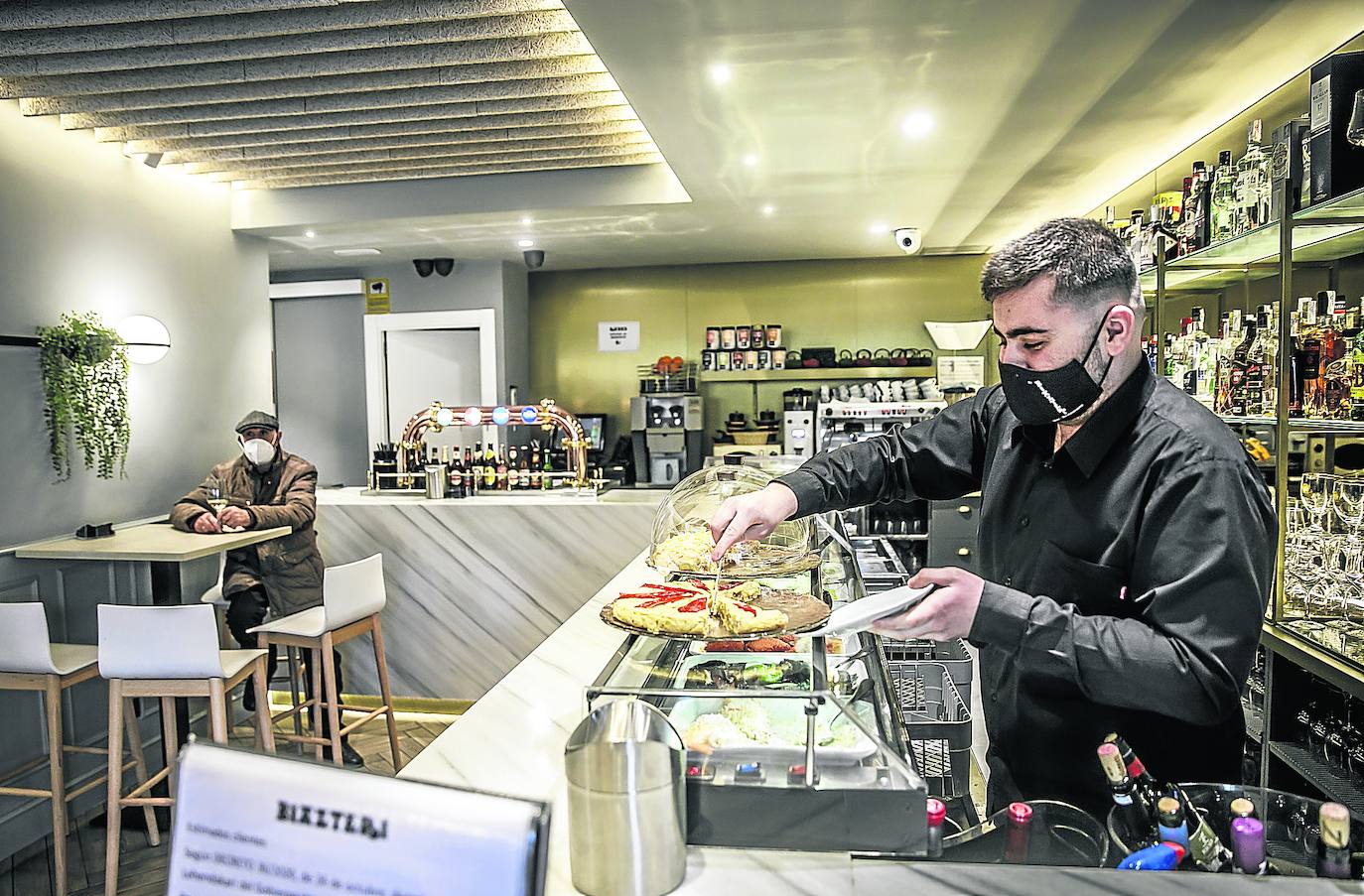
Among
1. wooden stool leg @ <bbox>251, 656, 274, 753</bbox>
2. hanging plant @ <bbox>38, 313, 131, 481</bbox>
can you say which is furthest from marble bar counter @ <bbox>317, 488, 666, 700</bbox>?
wooden stool leg @ <bbox>251, 656, 274, 753</bbox>

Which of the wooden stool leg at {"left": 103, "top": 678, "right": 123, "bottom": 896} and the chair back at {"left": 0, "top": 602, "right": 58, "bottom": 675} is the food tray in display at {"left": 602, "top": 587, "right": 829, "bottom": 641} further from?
the chair back at {"left": 0, "top": 602, "right": 58, "bottom": 675}

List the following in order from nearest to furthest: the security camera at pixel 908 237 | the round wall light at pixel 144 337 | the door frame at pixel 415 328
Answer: the round wall light at pixel 144 337, the security camera at pixel 908 237, the door frame at pixel 415 328

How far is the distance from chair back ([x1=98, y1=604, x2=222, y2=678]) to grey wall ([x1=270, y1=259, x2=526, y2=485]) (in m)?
4.78

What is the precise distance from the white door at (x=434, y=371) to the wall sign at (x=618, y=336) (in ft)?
4.02

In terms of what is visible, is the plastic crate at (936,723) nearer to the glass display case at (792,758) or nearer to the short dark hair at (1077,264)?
the glass display case at (792,758)

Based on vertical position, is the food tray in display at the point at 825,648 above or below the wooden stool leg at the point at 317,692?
above

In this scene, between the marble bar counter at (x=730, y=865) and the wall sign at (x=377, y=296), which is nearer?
the marble bar counter at (x=730, y=865)

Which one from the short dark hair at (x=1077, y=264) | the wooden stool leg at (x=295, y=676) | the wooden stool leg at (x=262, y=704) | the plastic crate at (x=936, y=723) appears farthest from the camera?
the wooden stool leg at (x=295, y=676)

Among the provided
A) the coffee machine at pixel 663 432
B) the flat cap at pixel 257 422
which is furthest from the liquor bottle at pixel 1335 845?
the coffee machine at pixel 663 432

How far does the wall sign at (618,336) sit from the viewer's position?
28.1 feet

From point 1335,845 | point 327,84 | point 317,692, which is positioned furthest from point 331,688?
point 1335,845

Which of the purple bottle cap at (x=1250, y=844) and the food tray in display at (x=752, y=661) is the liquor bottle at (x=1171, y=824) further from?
the food tray in display at (x=752, y=661)

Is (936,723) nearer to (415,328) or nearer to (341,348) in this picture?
(415,328)

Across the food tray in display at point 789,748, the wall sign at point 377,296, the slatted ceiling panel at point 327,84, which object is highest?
the slatted ceiling panel at point 327,84
